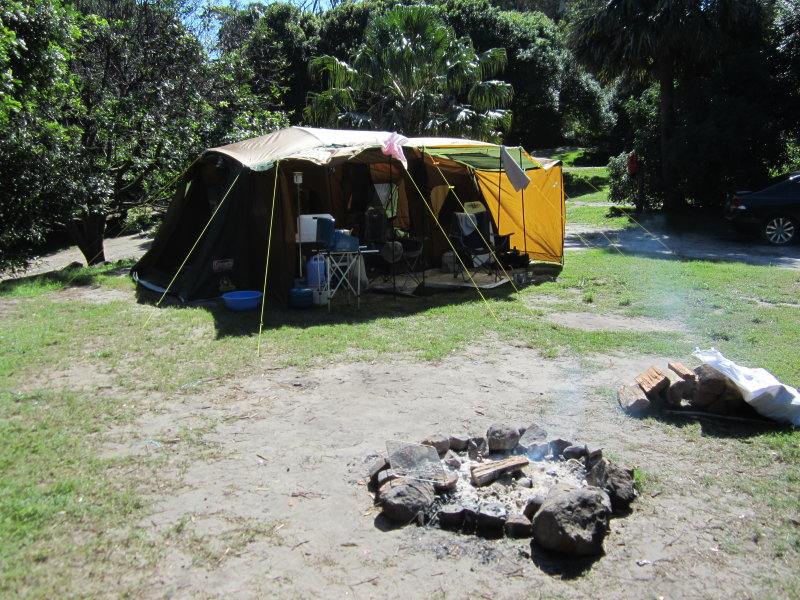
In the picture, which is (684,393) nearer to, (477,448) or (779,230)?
(477,448)

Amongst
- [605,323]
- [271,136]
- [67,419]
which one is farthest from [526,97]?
[67,419]

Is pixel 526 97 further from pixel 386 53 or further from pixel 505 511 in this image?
pixel 505 511

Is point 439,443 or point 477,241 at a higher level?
point 477,241

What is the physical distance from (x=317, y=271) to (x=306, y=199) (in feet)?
7.18

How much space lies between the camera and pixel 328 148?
8359 mm

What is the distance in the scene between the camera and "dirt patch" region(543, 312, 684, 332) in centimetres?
710

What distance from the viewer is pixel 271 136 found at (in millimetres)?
9312

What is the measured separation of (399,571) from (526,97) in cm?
2623

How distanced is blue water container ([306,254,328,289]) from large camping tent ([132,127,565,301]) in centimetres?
25

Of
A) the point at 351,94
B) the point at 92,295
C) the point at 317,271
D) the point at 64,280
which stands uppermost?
the point at 351,94

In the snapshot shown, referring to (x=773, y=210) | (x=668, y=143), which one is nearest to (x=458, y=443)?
(x=773, y=210)

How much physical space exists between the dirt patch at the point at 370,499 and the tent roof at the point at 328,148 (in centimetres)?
341

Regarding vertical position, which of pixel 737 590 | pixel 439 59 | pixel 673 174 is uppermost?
A: pixel 439 59

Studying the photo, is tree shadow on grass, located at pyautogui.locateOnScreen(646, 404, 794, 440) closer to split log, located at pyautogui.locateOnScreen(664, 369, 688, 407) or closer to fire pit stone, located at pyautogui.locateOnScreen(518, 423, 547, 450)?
split log, located at pyautogui.locateOnScreen(664, 369, 688, 407)
